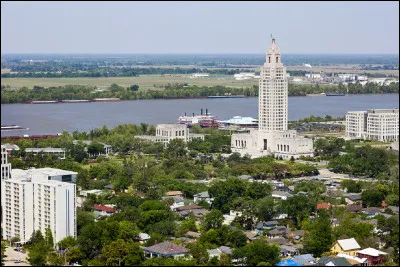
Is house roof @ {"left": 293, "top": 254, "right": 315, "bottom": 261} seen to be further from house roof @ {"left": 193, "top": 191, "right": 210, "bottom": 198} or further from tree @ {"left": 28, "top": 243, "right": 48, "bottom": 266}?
house roof @ {"left": 193, "top": 191, "right": 210, "bottom": 198}

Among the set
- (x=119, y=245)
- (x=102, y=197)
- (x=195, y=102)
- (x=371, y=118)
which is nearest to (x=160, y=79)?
(x=195, y=102)

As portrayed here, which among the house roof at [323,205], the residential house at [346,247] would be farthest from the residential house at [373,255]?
the house roof at [323,205]

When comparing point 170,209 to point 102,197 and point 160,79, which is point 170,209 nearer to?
point 102,197

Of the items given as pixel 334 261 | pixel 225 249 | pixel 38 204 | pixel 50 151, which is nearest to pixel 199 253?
pixel 225 249

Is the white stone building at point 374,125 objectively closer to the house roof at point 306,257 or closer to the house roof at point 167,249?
the house roof at point 306,257

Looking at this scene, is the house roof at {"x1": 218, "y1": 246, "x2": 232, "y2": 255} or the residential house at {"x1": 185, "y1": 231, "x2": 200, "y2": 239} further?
the residential house at {"x1": 185, "y1": 231, "x2": 200, "y2": 239}

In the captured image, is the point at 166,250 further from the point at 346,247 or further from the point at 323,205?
the point at 323,205

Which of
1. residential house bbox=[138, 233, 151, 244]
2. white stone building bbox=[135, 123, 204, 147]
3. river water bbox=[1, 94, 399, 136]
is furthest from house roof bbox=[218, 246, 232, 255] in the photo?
river water bbox=[1, 94, 399, 136]
